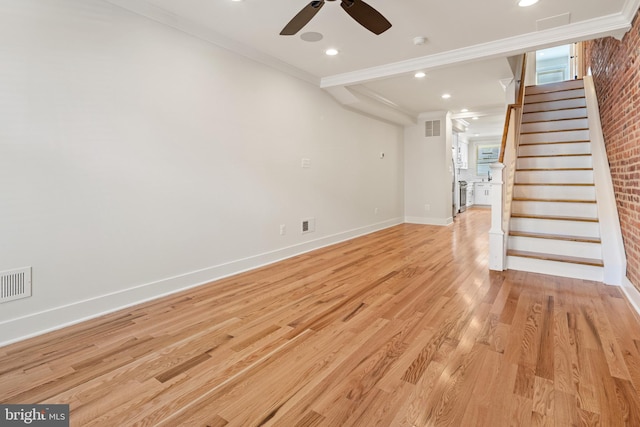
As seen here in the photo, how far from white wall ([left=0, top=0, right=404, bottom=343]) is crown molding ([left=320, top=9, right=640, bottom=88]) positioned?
3.82 ft

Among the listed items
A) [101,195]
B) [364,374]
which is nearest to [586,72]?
[364,374]

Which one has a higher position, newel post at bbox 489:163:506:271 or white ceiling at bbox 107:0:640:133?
white ceiling at bbox 107:0:640:133

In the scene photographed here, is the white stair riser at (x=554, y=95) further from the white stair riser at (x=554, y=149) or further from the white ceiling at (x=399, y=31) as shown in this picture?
the white ceiling at (x=399, y=31)

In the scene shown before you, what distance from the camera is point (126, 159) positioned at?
262 centimetres

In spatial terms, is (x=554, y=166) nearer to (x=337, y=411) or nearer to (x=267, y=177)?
(x=267, y=177)

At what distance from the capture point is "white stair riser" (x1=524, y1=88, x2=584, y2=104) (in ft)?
17.7

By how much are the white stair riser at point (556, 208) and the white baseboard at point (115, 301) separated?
3118mm

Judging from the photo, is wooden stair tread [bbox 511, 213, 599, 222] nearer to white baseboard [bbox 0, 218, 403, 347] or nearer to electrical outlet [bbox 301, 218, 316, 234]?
electrical outlet [bbox 301, 218, 316, 234]

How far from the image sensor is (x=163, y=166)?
9.41 ft

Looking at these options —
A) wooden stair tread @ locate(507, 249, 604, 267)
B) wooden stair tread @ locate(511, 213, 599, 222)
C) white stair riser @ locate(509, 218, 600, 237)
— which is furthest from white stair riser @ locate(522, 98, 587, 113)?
wooden stair tread @ locate(507, 249, 604, 267)

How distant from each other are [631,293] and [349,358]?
2.62 m

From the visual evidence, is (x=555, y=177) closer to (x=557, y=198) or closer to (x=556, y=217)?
(x=557, y=198)

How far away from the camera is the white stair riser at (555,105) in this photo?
Answer: 5191 millimetres

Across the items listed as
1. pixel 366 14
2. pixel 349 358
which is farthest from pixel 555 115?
pixel 349 358
